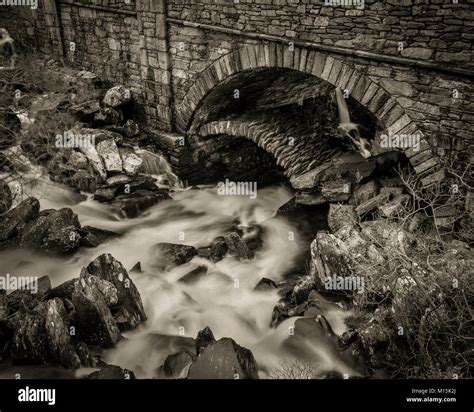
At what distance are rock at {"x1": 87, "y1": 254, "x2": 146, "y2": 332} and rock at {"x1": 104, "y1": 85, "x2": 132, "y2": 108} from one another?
14.1 ft

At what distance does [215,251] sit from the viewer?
6.77 meters

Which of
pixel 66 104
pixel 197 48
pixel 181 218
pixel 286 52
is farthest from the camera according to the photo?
pixel 66 104

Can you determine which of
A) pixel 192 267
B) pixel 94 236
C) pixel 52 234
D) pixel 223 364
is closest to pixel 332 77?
pixel 192 267

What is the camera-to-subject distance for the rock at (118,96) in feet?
29.3

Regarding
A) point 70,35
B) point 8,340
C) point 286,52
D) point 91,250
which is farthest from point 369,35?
point 70,35

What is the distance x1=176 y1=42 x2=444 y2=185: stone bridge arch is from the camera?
530 cm

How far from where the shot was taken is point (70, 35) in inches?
406

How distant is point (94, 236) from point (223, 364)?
351 cm

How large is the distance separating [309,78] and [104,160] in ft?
13.1

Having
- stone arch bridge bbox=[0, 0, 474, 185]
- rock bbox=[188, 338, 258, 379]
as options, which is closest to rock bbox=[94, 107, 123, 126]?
stone arch bridge bbox=[0, 0, 474, 185]

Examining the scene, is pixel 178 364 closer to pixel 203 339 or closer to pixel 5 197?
pixel 203 339

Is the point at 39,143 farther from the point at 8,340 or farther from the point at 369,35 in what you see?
the point at 369,35

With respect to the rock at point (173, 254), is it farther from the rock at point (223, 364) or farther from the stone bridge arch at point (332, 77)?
the rock at point (223, 364)

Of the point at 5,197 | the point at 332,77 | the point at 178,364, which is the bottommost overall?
the point at 178,364
